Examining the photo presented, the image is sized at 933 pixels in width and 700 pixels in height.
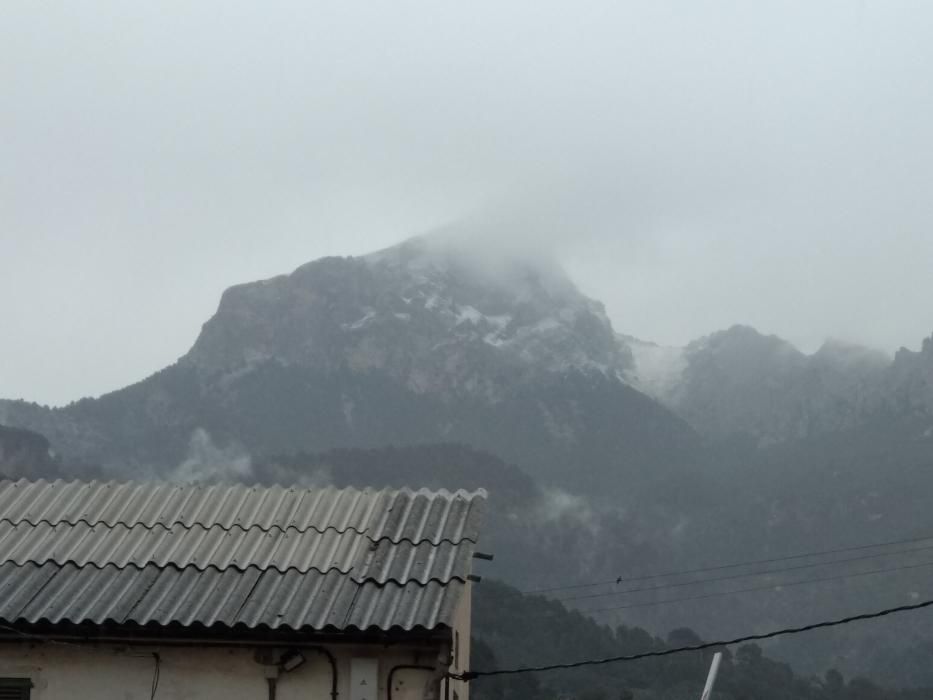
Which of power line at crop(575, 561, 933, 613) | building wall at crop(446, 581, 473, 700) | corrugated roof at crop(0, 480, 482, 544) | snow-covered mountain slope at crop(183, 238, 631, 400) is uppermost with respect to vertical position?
snow-covered mountain slope at crop(183, 238, 631, 400)

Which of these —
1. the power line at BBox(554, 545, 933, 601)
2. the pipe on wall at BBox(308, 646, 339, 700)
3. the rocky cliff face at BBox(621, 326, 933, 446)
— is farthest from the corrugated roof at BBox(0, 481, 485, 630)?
the rocky cliff face at BBox(621, 326, 933, 446)

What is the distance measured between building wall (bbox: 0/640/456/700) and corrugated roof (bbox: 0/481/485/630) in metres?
0.24

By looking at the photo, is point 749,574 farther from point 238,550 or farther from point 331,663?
point 331,663

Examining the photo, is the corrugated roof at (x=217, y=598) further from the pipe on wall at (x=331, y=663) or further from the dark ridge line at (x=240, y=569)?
the pipe on wall at (x=331, y=663)

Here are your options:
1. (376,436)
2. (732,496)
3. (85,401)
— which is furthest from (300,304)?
(732,496)

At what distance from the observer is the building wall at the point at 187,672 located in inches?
306

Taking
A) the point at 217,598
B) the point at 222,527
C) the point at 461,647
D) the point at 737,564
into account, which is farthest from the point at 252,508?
the point at 737,564

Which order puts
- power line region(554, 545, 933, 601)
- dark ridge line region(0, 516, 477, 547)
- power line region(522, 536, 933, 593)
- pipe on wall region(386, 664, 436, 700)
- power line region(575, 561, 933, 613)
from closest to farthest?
pipe on wall region(386, 664, 436, 700), dark ridge line region(0, 516, 477, 547), power line region(575, 561, 933, 613), power line region(554, 545, 933, 601), power line region(522, 536, 933, 593)

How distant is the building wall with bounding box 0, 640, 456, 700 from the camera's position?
7.78 m

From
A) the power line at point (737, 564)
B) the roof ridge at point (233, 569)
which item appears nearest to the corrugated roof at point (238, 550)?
the roof ridge at point (233, 569)

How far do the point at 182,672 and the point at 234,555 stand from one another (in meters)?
0.97

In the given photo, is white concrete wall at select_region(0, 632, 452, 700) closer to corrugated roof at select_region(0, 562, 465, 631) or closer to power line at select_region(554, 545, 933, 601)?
corrugated roof at select_region(0, 562, 465, 631)

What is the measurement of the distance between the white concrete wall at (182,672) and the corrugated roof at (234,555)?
24cm

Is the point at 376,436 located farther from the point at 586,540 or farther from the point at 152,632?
the point at 152,632
